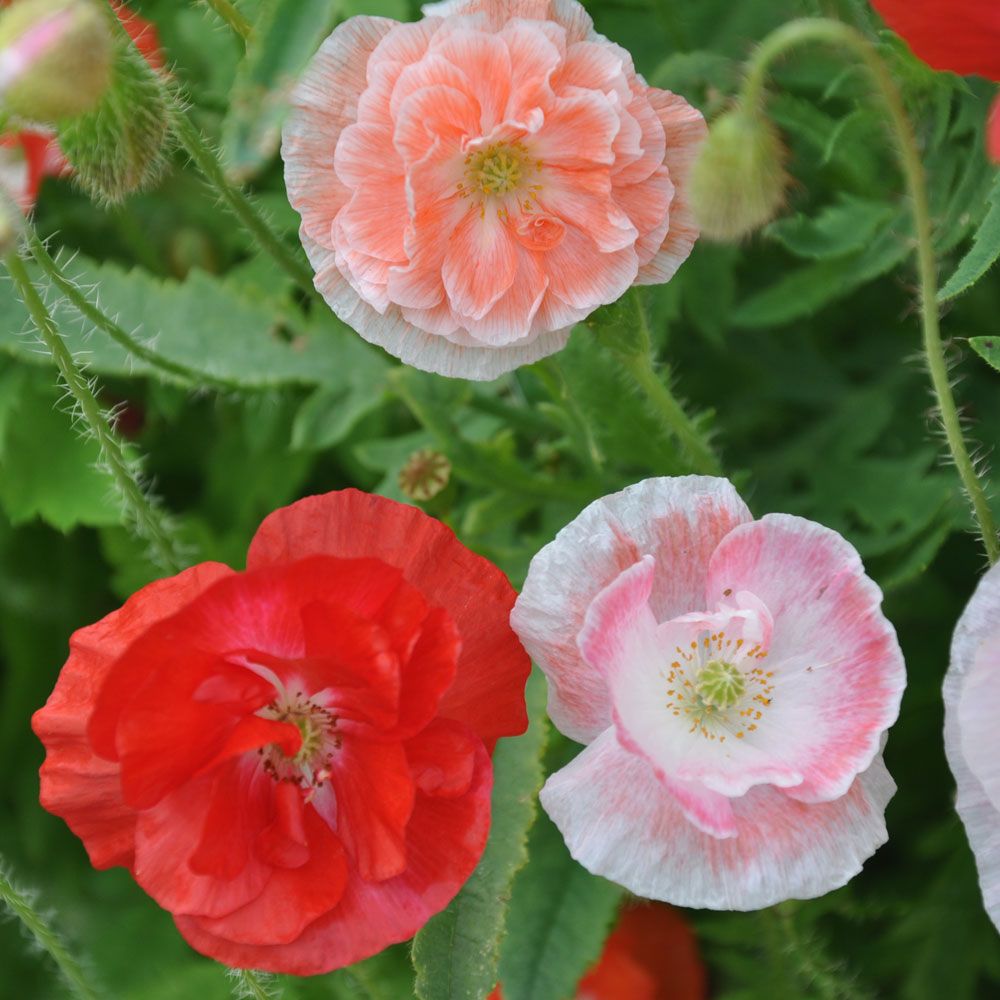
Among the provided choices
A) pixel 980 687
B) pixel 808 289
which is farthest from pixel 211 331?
pixel 980 687

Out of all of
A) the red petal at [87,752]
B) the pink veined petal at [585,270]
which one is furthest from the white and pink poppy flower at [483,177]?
the red petal at [87,752]

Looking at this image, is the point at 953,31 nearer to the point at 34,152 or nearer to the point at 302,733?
the point at 302,733

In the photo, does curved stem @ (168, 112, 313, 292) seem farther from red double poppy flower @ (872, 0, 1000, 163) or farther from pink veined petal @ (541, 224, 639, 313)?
red double poppy flower @ (872, 0, 1000, 163)

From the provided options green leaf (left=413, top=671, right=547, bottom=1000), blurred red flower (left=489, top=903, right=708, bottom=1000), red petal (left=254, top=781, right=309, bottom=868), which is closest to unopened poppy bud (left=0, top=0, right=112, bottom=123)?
red petal (left=254, top=781, right=309, bottom=868)

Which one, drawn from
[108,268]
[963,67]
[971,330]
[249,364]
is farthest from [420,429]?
[963,67]

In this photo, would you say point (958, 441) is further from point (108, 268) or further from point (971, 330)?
point (108, 268)

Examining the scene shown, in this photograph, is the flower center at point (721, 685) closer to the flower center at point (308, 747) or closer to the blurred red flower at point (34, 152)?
the flower center at point (308, 747)
